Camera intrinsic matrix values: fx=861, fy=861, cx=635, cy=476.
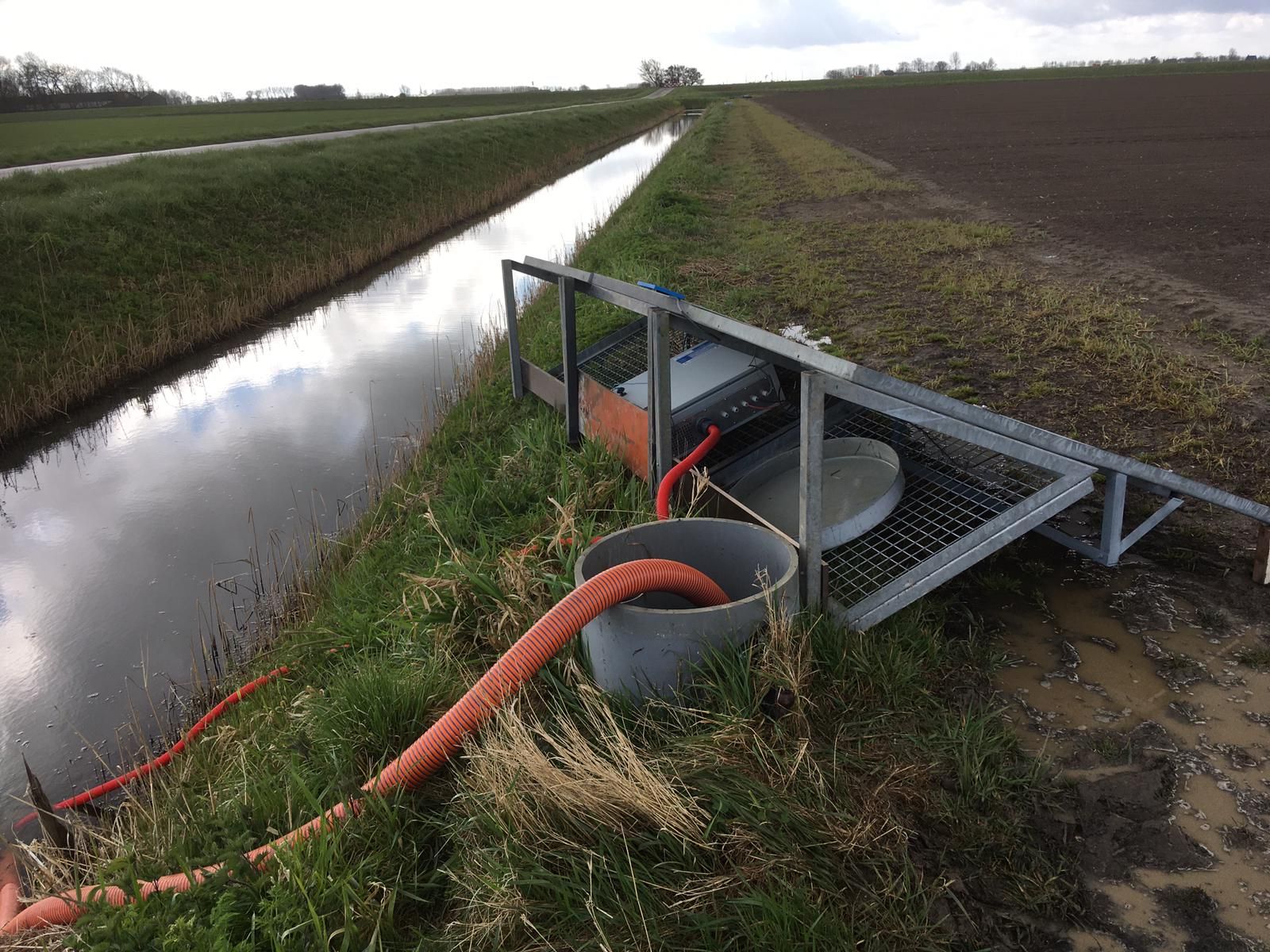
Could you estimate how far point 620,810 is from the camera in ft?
8.23

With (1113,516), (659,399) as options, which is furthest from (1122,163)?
(659,399)

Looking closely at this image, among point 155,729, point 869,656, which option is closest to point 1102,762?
point 869,656

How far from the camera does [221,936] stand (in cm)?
230

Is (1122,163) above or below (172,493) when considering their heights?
above

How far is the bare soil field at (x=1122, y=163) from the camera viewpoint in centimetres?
1127

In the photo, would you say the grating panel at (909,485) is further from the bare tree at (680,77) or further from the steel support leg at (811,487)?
the bare tree at (680,77)

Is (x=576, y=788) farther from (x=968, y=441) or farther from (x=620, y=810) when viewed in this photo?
(x=968, y=441)

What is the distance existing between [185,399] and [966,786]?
9782mm

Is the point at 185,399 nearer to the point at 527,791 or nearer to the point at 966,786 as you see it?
the point at 527,791

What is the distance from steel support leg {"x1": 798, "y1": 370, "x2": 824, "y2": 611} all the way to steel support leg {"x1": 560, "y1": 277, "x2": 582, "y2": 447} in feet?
A: 8.44

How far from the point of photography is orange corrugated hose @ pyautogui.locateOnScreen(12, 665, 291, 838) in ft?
13.0

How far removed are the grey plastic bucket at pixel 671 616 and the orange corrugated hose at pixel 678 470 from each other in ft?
1.25

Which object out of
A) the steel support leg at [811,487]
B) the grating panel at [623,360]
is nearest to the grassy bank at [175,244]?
the grating panel at [623,360]

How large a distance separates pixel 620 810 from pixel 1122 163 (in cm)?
2384
